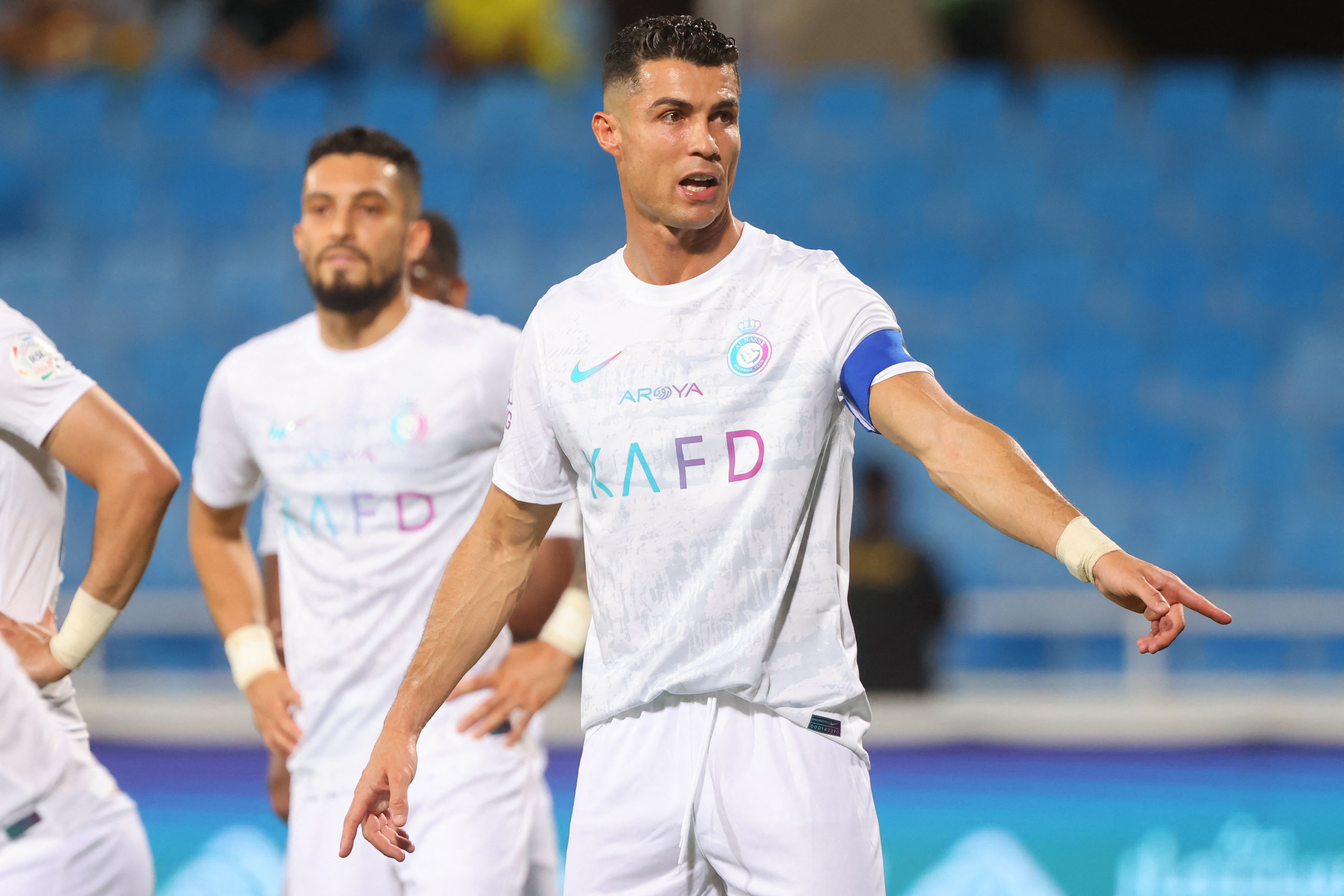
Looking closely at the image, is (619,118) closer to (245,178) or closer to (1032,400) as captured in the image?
(1032,400)

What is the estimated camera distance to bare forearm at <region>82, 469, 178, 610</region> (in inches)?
113

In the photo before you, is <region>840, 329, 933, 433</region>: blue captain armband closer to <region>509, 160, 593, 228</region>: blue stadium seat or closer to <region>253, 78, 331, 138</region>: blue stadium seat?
<region>509, 160, 593, 228</region>: blue stadium seat

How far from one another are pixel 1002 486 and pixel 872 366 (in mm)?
314

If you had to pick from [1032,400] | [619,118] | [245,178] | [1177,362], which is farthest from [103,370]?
[619,118]

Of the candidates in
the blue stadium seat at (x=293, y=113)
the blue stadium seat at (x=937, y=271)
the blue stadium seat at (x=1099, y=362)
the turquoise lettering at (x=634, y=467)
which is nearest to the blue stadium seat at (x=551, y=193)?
the blue stadium seat at (x=293, y=113)

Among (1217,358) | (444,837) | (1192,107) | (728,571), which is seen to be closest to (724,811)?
(728,571)

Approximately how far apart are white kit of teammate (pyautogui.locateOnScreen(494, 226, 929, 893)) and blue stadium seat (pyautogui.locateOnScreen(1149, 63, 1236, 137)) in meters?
7.68

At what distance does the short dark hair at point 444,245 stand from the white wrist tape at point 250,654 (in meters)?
1.13

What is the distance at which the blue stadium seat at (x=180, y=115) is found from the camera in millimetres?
9969

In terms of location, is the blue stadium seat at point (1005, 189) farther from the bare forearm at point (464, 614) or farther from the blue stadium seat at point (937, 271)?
the bare forearm at point (464, 614)

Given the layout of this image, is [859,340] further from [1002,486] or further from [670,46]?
[670,46]

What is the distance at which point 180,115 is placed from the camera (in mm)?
10023

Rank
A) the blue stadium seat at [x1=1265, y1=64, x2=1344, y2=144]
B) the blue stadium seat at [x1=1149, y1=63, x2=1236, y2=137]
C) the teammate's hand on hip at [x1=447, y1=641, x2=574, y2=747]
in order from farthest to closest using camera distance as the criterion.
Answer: the blue stadium seat at [x1=1149, y1=63, x2=1236, y2=137] < the blue stadium seat at [x1=1265, y1=64, x2=1344, y2=144] < the teammate's hand on hip at [x1=447, y1=641, x2=574, y2=747]

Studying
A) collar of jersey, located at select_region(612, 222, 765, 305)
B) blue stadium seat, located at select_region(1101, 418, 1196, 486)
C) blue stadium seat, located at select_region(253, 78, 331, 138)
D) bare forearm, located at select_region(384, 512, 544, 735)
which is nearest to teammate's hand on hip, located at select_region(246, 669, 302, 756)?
bare forearm, located at select_region(384, 512, 544, 735)
